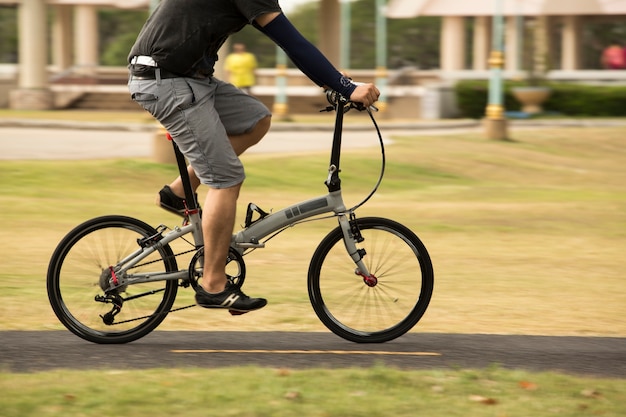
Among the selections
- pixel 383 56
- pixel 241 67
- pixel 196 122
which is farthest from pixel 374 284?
pixel 383 56

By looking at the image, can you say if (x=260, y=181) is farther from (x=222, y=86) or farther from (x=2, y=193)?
(x=222, y=86)

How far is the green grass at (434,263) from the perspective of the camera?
4.64m

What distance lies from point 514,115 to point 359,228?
25269 millimetres

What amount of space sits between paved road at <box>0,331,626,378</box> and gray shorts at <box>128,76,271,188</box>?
79cm

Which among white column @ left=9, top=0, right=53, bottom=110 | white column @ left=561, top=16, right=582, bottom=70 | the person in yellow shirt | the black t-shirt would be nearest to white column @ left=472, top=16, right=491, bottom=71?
white column @ left=561, top=16, right=582, bottom=70

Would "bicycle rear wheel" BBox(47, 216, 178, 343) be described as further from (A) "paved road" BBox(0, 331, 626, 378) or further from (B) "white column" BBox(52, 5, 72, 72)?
(B) "white column" BBox(52, 5, 72, 72)

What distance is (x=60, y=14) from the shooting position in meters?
41.1

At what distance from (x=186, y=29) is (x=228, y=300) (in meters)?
1.25

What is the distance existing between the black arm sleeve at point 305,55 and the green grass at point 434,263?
4.25 feet

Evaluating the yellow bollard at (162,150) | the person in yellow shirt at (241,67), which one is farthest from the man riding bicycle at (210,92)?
the person in yellow shirt at (241,67)

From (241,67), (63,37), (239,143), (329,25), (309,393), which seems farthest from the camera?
(63,37)

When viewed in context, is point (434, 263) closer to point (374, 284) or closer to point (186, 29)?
point (374, 284)

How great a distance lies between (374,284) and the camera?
602 cm

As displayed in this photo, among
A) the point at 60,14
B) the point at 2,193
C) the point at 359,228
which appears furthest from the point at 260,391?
the point at 60,14
